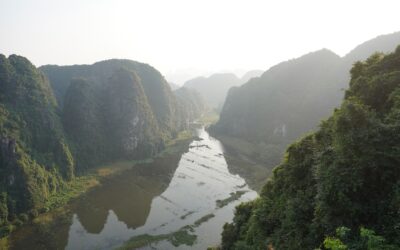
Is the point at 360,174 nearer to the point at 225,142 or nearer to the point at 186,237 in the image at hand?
the point at 186,237

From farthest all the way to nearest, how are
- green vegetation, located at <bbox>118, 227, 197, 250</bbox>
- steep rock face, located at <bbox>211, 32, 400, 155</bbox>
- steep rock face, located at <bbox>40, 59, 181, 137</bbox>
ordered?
steep rock face, located at <bbox>40, 59, 181, 137</bbox> < steep rock face, located at <bbox>211, 32, 400, 155</bbox> < green vegetation, located at <bbox>118, 227, 197, 250</bbox>

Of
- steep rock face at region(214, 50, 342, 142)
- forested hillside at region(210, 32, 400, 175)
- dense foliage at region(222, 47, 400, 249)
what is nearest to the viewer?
dense foliage at region(222, 47, 400, 249)

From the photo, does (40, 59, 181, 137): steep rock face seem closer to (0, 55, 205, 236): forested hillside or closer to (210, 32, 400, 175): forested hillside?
(0, 55, 205, 236): forested hillside

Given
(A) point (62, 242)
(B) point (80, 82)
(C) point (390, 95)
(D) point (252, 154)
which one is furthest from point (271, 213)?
(B) point (80, 82)

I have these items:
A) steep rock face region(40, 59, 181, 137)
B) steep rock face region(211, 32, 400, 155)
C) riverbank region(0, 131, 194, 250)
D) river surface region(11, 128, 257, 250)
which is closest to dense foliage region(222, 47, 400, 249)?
river surface region(11, 128, 257, 250)

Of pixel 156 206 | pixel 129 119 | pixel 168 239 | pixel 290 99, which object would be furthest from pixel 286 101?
pixel 168 239

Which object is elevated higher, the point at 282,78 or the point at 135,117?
the point at 282,78

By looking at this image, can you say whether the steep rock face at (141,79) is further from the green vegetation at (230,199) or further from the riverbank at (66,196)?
the green vegetation at (230,199)

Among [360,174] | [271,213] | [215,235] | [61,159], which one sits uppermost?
[360,174]
